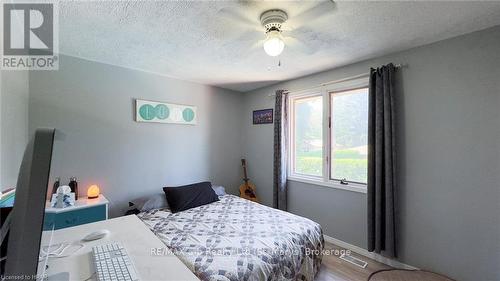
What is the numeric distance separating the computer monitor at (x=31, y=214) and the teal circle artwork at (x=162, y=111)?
8.64 ft

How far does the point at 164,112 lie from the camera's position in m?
3.15

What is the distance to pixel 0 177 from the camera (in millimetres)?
1473

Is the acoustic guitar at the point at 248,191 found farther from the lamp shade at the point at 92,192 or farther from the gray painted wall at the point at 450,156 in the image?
the lamp shade at the point at 92,192

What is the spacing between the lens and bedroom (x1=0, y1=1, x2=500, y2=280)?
1669 millimetres

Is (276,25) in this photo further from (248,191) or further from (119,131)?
(248,191)

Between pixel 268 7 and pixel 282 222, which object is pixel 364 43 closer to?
pixel 268 7

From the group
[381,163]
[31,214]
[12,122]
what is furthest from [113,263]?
[381,163]

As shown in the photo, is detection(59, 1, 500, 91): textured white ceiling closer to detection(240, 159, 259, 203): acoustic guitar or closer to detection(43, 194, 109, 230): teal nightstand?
detection(43, 194, 109, 230): teal nightstand

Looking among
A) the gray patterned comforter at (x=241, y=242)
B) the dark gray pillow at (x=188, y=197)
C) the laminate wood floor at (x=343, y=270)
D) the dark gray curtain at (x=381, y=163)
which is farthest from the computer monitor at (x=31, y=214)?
the dark gray curtain at (x=381, y=163)

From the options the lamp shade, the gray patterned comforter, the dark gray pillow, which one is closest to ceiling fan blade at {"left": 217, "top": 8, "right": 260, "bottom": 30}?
the gray patterned comforter

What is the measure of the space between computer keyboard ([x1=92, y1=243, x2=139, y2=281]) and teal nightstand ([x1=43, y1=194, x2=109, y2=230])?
1.28 meters

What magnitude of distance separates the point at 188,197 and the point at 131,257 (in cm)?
170

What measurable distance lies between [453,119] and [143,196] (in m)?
3.65

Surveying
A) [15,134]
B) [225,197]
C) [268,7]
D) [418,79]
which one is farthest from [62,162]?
[418,79]
